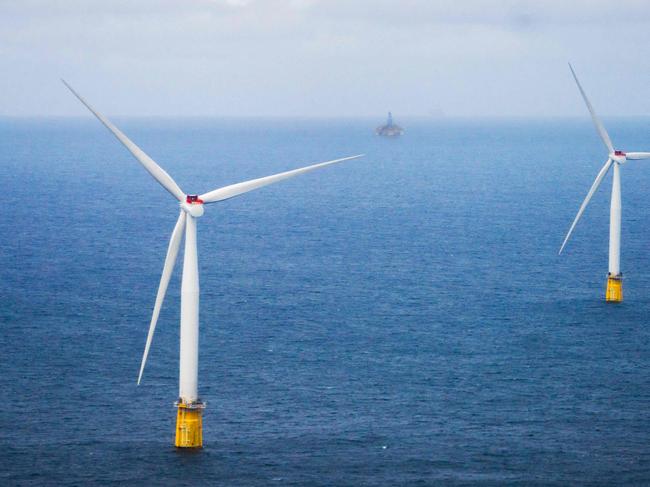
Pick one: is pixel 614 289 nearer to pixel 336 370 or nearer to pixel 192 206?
pixel 336 370

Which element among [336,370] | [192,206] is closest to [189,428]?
[192,206]

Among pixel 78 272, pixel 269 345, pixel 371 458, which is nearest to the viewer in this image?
pixel 371 458

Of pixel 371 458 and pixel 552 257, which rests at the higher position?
pixel 552 257

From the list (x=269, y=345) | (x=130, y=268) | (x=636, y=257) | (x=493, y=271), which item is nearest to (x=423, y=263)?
(x=493, y=271)

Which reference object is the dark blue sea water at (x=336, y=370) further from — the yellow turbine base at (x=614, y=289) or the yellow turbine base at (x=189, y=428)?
the yellow turbine base at (x=614, y=289)

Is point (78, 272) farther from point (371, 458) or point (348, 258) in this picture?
point (371, 458)

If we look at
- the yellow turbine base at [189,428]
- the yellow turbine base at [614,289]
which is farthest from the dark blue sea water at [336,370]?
the yellow turbine base at [614,289]
